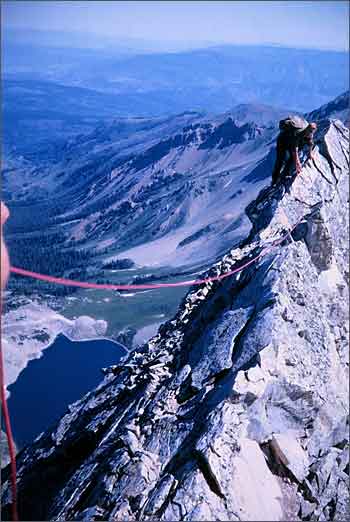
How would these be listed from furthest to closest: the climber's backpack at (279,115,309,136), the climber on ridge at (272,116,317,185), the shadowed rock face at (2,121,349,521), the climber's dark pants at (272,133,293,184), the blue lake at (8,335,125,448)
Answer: the blue lake at (8,335,125,448) < the climber's dark pants at (272,133,293,184) < the climber's backpack at (279,115,309,136) < the climber on ridge at (272,116,317,185) < the shadowed rock face at (2,121,349,521)

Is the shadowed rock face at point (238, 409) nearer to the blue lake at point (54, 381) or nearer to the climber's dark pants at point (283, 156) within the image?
the climber's dark pants at point (283, 156)

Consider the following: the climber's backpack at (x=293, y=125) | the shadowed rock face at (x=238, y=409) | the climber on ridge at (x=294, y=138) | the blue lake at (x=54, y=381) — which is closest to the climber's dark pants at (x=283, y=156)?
the climber on ridge at (x=294, y=138)

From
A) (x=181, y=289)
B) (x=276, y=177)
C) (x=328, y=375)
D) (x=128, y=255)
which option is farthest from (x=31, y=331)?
(x=328, y=375)

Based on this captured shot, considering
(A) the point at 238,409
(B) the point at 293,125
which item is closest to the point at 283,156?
(B) the point at 293,125

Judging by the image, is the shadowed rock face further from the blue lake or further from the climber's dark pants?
the blue lake

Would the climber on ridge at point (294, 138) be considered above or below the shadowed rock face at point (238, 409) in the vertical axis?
above

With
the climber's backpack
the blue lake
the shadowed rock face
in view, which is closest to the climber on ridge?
the climber's backpack
